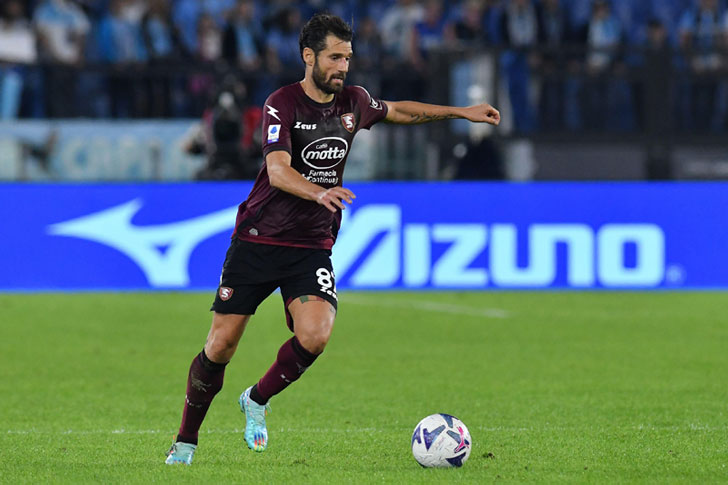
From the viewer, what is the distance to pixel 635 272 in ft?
52.0

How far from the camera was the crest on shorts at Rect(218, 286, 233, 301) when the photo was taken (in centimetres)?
637

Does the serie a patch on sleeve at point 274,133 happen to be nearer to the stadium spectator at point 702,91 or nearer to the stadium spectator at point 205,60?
the stadium spectator at point 205,60

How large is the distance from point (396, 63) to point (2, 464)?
11267 mm

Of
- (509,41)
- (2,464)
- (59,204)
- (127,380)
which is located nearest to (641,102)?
(509,41)

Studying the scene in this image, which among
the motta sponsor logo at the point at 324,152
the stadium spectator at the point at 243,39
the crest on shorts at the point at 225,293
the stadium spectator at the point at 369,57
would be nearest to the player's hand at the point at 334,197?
the motta sponsor logo at the point at 324,152

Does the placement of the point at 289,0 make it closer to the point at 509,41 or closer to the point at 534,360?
the point at 509,41

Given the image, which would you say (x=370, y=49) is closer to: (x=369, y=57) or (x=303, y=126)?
(x=369, y=57)

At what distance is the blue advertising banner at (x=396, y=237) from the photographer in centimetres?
1559

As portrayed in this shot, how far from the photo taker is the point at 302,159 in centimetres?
634

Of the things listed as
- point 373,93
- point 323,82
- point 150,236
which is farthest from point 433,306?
point 323,82

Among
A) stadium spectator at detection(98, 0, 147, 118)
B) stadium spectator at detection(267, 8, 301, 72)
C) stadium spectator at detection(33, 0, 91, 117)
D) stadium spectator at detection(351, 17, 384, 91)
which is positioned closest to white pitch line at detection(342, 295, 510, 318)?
stadium spectator at detection(351, 17, 384, 91)

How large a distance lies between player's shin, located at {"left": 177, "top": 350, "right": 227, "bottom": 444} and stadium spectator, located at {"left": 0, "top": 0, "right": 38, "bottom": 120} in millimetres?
10873

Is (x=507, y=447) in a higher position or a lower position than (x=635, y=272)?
higher

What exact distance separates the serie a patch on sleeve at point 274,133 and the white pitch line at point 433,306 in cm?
779
